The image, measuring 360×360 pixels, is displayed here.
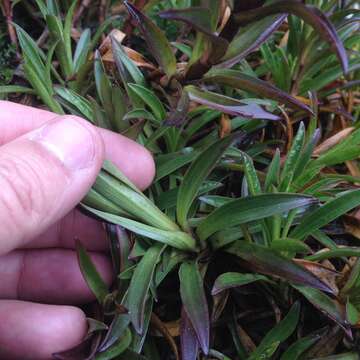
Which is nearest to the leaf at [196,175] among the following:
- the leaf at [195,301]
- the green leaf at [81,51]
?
the leaf at [195,301]

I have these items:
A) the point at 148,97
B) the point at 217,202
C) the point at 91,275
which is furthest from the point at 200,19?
the point at 91,275

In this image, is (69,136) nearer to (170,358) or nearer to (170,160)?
(170,160)

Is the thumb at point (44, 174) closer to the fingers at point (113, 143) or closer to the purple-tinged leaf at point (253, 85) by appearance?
the fingers at point (113, 143)

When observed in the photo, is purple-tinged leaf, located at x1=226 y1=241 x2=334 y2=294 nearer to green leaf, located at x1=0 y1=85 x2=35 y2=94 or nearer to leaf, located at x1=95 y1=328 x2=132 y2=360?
leaf, located at x1=95 y1=328 x2=132 y2=360

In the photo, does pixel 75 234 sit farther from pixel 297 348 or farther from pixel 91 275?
pixel 297 348

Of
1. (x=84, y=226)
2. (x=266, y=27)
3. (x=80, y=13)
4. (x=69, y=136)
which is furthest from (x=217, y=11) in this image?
(x=80, y=13)
